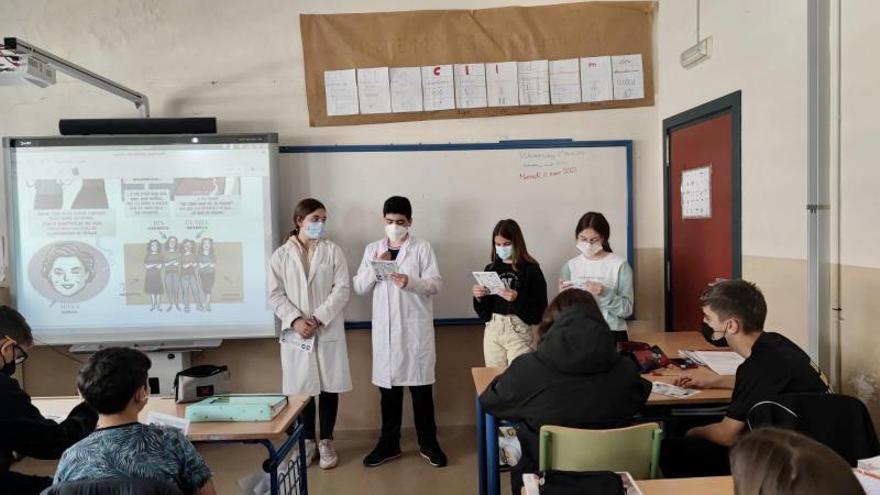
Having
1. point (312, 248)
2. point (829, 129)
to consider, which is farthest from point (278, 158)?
point (829, 129)

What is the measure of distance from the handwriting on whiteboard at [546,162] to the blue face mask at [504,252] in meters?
0.78

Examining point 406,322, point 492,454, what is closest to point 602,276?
point 406,322

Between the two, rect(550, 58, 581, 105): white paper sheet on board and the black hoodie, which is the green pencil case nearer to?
the black hoodie

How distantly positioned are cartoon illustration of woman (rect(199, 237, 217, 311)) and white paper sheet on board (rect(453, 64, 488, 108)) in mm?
1828

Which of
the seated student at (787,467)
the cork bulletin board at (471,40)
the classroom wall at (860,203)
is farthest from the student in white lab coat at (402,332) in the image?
the seated student at (787,467)

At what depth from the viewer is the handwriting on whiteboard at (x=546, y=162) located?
3785mm

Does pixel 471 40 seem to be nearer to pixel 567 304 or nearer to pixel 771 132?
pixel 771 132

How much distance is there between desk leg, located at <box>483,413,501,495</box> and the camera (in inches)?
93.4

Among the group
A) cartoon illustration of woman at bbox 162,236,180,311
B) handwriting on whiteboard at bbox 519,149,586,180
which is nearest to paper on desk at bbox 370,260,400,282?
handwriting on whiteboard at bbox 519,149,586,180

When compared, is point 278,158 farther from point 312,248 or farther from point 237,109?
point 312,248

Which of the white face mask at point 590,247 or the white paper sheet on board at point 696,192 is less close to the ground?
the white paper sheet on board at point 696,192

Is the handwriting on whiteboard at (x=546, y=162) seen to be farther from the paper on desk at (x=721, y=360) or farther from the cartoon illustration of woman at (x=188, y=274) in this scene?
the cartoon illustration of woman at (x=188, y=274)

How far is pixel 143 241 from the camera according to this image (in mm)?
3570

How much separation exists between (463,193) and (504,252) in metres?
0.74
